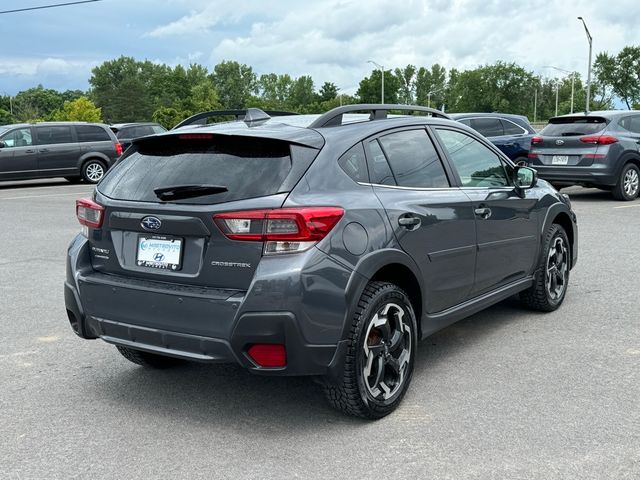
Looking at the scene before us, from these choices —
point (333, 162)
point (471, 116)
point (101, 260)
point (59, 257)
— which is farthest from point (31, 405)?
point (471, 116)

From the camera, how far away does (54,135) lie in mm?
20094

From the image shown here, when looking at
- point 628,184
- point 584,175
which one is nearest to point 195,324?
point 584,175

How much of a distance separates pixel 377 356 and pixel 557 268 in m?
2.74

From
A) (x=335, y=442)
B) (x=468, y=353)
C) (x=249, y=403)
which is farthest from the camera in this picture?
(x=468, y=353)

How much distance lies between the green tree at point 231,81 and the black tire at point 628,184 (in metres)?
139

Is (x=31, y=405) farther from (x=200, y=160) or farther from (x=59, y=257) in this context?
(x=59, y=257)

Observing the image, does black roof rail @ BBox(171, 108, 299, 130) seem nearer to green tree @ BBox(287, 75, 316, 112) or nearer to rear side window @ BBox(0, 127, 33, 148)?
rear side window @ BBox(0, 127, 33, 148)

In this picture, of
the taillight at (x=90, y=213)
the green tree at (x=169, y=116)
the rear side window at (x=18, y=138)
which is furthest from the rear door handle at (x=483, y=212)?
the green tree at (x=169, y=116)

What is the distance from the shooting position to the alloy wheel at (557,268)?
231 inches

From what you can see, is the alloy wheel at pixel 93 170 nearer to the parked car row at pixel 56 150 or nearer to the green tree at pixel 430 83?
the parked car row at pixel 56 150

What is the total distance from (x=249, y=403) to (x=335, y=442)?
27.7 inches

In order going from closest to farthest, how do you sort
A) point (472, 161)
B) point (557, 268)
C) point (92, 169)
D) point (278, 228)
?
point (278, 228), point (472, 161), point (557, 268), point (92, 169)

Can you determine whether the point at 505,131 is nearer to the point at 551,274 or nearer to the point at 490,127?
the point at 490,127

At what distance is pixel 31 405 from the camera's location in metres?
4.12
